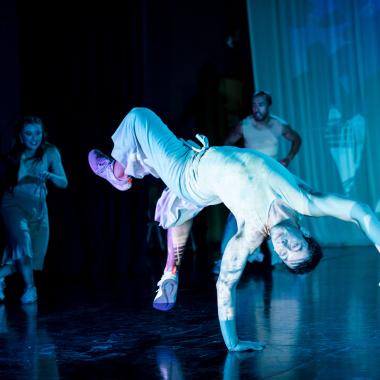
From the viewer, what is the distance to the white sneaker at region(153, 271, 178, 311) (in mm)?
4020

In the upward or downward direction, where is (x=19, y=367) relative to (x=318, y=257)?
downward

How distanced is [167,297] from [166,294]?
0.02 metres

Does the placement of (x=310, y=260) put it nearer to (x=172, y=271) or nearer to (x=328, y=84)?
(x=172, y=271)

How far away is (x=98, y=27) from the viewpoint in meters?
6.82

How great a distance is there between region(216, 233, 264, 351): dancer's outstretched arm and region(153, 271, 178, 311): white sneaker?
2.12ft

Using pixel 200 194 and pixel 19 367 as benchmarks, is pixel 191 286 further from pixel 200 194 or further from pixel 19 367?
pixel 19 367

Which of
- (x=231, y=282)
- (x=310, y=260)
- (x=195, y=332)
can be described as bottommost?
(x=195, y=332)

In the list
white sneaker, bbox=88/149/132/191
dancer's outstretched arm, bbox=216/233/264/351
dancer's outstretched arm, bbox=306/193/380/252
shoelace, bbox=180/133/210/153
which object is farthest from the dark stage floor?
shoelace, bbox=180/133/210/153

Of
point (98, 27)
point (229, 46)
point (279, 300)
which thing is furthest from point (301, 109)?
point (279, 300)

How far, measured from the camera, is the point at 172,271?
4191 millimetres

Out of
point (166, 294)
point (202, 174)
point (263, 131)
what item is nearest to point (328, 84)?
point (263, 131)

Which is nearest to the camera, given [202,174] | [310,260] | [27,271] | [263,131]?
[310,260]

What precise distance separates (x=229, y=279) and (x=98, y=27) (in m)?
4.09

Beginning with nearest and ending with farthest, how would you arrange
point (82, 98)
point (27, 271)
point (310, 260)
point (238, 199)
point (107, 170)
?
point (310, 260) < point (238, 199) < point (107, 170) < point (27, 271) < point (82, 98)
